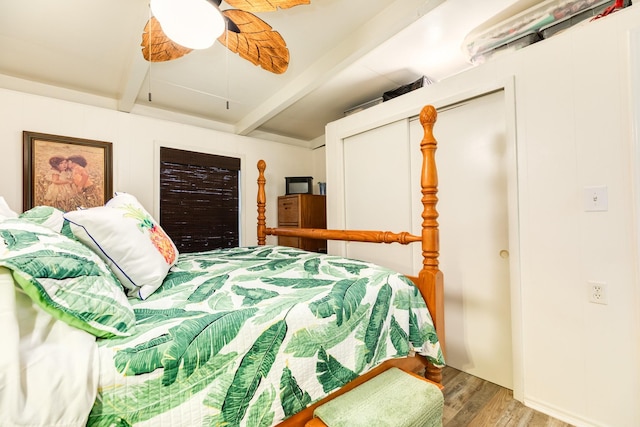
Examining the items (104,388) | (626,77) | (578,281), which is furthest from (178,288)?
(626,77)

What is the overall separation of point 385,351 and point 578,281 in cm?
115

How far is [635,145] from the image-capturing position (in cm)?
133

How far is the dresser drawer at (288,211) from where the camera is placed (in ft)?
12.4

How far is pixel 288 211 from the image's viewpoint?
12.8 ft

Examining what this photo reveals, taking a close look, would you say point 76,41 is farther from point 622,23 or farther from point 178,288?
point 622,23

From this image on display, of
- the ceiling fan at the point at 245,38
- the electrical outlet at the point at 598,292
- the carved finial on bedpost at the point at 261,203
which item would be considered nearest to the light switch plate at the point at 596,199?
the electrical outlet at the point at 598,292

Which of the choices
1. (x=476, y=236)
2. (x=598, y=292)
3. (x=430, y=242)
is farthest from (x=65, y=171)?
(x=598, y=292)

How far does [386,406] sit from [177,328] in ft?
2.45

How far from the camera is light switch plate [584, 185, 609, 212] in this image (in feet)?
4.65

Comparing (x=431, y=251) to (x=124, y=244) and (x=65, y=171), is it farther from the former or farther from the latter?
(x=65, y=171)

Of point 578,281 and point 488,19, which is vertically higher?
point 488,19

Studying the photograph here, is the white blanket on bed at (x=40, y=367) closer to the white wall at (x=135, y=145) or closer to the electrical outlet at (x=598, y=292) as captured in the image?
the electrical outlet at (x=598, y=292)

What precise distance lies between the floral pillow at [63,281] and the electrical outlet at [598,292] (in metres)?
2.04

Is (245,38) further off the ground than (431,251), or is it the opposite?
(245,38)
